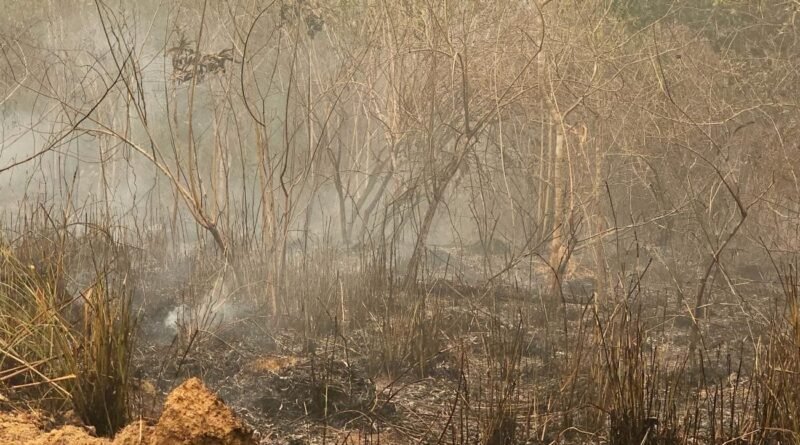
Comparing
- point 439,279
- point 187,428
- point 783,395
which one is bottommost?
point 783,395

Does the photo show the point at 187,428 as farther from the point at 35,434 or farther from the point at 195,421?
the point at 35,434

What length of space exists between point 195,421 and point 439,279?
364 centimetres

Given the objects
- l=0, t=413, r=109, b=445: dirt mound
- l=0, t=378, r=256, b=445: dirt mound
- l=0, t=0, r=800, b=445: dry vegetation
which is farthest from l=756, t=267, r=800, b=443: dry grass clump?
l=0, t=413, r=109, b=445: dirt mound

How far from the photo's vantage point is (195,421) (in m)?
2.83

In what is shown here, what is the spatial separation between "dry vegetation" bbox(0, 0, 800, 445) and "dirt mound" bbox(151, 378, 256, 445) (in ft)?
0.08

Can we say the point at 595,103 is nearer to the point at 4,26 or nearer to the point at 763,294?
the point at 763,294

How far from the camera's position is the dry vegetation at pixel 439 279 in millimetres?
3535

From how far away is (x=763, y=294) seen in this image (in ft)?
26.4

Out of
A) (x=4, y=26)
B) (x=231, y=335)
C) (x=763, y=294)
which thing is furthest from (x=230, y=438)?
(x=4, y=26)

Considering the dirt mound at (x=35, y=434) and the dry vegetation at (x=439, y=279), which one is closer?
the dirt mound at (x=35, y=434)

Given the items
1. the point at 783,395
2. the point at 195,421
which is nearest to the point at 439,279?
the point at 783,395

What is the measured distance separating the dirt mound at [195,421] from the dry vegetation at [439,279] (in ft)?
0.08

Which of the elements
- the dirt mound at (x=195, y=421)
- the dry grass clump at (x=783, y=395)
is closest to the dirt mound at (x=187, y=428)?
the dirt mound at (x=195, y=421)

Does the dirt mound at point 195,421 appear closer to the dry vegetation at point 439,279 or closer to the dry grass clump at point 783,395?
the dry vegetation at point 439,279
